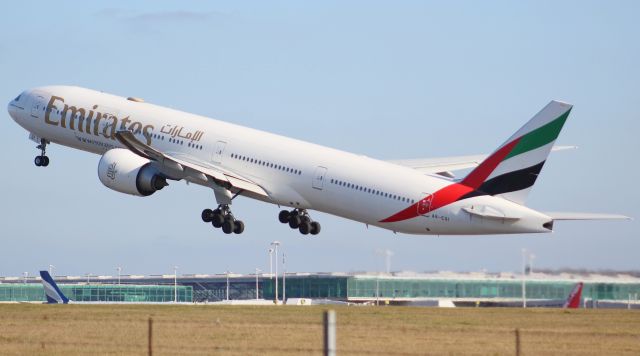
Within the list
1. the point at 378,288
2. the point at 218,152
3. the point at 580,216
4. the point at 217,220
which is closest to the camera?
the point at 580,216

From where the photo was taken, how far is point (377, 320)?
149ft

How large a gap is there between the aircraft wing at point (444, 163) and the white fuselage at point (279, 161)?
368 inches

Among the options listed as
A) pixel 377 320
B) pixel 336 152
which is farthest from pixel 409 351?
pixel 336 152

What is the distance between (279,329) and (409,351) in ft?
25.4

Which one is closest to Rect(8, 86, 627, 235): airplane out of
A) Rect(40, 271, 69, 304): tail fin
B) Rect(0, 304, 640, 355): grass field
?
Rect(0, 304, 640, 355): grass field

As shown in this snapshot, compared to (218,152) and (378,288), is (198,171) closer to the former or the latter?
(218,152)

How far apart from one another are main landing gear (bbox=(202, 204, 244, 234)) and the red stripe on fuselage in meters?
12.2

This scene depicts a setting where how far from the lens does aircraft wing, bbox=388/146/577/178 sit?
70.7 meters

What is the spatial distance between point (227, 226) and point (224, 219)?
47 centimetres

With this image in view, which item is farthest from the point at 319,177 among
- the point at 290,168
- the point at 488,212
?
the point at 488,212

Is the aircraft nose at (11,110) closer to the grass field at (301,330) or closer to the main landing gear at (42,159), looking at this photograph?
the main landing gear at (42,159)

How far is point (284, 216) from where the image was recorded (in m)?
68.9

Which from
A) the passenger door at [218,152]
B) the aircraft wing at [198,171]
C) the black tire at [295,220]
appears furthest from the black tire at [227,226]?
the black tire at [295,220]

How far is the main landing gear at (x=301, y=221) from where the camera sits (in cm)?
6856
